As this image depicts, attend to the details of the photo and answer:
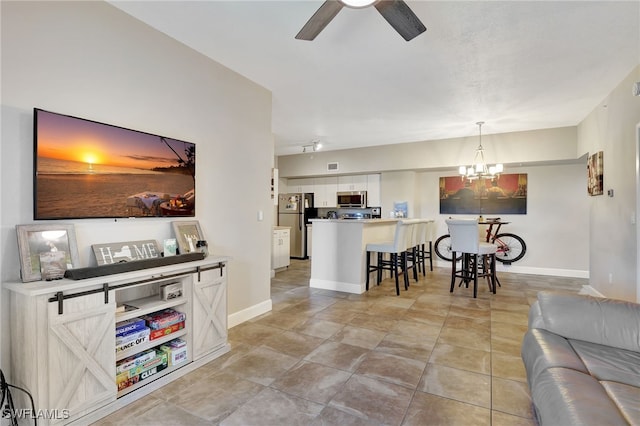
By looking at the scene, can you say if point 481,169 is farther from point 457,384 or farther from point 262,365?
point 262,365

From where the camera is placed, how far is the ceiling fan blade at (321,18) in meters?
1.81

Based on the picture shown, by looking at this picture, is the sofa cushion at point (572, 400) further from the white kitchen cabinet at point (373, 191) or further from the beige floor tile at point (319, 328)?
the white kitchen cabinet at point (373, 191)

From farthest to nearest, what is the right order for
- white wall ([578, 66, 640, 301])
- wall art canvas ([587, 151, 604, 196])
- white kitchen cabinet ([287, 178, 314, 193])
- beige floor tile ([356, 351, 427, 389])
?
white kitchen cabinet ([287, 178, 314, 193]), wall art canvas ([587, 151, 604, 196]), white wall ([578, 66, 640, 301]), beige floor tile ([356, 351, 427, 389])

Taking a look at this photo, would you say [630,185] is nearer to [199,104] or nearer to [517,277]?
[517,277]

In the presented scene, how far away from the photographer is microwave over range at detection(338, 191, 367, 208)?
292 inches

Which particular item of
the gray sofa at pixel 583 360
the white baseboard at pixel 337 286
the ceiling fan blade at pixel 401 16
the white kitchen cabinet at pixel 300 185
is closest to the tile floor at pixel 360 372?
the gray sofa at pixel 583 360

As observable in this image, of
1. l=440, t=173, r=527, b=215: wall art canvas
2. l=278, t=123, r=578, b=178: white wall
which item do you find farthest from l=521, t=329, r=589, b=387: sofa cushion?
l=440, t=173, r=527, b=215: wall art canvas

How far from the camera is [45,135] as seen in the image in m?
1.85

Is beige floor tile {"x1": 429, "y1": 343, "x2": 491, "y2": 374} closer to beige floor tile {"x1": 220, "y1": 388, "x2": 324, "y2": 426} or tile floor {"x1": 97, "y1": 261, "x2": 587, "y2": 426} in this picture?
tile floor {"x1": 97, "y1": 261, "x2": 587, "y2": 426}

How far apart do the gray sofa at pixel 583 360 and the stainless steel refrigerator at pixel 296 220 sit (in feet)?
19.5

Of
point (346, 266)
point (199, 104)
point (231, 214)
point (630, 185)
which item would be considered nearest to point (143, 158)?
point (199, 104)

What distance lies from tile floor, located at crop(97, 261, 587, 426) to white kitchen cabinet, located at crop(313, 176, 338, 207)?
165 inches

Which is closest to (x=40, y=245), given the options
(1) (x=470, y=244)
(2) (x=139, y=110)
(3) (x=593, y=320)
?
(2) (x=139, y=110)

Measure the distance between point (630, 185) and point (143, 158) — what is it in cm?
465
